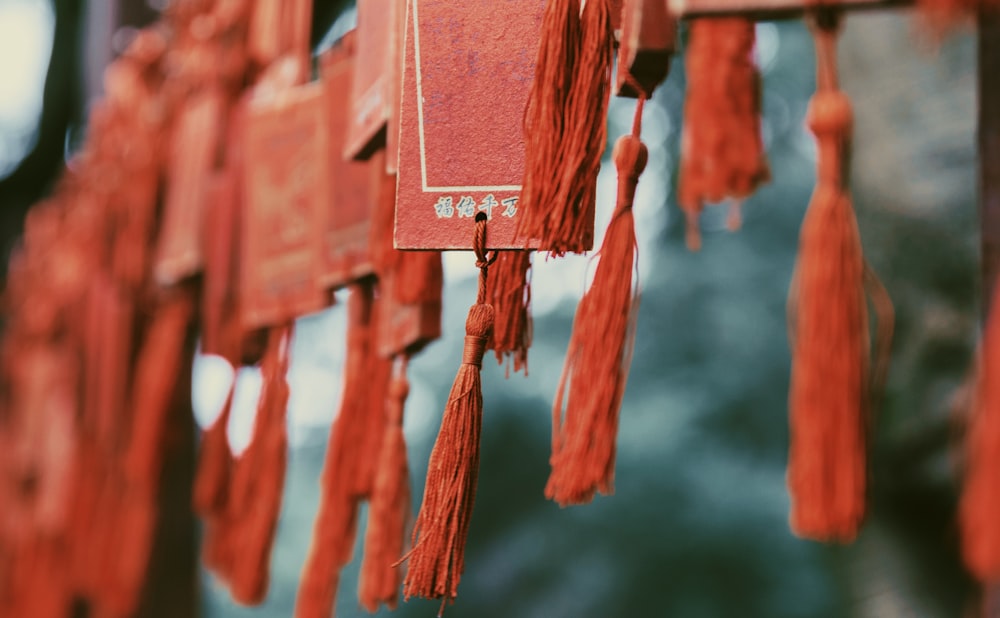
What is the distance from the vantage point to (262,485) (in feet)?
3.67

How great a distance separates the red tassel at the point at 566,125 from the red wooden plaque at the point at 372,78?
155 millimetres

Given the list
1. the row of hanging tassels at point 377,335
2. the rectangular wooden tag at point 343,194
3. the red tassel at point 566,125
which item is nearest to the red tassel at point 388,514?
the row of hanging tassels at point 377,335

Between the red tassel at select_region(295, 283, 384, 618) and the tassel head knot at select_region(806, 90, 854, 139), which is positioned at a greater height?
the tassel head knot at select_region(806, 90, 854, 139)

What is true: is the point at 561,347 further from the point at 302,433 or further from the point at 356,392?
the point at 356,392

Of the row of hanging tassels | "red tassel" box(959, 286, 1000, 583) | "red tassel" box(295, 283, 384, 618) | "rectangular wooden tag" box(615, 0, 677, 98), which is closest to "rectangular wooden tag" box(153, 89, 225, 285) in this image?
the row of hanging tassels

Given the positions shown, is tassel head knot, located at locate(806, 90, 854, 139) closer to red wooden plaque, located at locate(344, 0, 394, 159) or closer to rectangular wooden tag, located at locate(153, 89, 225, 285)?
red wooden plaque, located at locate(344, 0, 394, 159)

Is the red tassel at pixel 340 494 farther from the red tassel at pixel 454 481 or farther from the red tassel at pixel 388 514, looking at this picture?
the red tassel at pixel 454 481

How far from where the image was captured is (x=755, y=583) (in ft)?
5.40

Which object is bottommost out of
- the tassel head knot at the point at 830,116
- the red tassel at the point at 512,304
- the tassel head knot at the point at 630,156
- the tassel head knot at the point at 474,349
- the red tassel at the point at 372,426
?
the red tassel at the point at 372,426

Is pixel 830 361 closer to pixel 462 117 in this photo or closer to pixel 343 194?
pixel 462 117

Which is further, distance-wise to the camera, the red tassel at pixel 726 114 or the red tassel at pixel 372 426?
the red tassel at pixel 372 426

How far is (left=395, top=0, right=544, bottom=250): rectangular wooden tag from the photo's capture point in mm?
685

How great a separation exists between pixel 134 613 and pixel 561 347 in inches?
27.8

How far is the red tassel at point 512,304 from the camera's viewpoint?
28.8 inches
